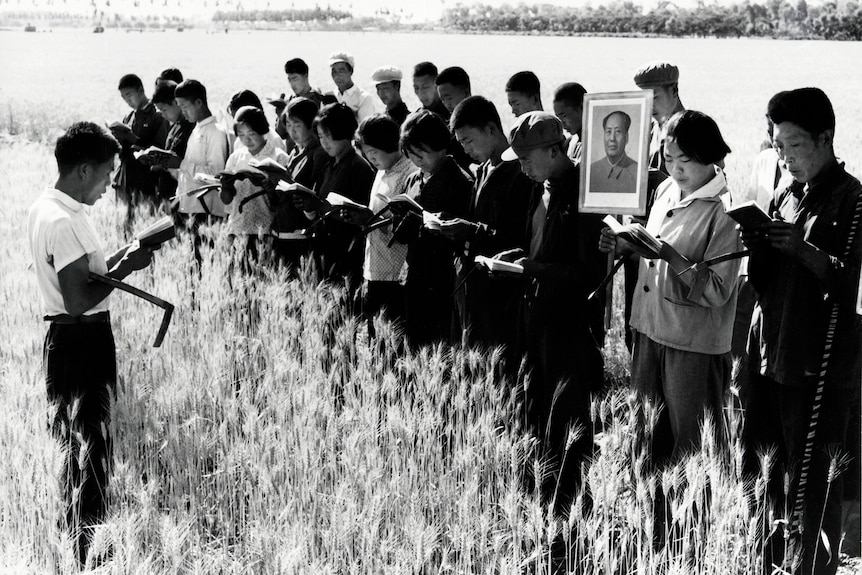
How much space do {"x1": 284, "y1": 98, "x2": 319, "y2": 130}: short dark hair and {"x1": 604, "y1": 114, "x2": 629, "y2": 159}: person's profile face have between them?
10.3ft

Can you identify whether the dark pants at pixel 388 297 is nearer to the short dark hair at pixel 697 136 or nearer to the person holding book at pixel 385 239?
the person holding book at pixel 385 239

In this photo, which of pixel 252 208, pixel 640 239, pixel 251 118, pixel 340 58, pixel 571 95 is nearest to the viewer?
→ pixel 640 239

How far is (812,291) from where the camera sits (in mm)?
3010

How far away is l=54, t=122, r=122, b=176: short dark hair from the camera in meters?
3.44

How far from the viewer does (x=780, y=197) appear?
3.21 metres

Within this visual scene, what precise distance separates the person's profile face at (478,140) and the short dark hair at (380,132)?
2.51 feet

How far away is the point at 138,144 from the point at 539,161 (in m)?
6.49

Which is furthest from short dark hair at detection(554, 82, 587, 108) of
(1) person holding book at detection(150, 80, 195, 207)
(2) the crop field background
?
(1) person holding book at detection(150, 80, 195, 207)

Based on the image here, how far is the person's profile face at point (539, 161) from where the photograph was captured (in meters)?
3.66

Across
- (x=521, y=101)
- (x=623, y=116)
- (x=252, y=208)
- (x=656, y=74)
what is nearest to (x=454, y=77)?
(x=521, y=101)

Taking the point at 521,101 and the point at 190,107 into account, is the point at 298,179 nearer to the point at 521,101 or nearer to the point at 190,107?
the point at 521,101

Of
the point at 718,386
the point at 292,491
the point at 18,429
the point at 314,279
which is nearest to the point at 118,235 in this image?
the point at 314,279

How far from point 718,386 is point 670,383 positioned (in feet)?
0.62

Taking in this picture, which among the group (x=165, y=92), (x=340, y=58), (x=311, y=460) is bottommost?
(x=311, y=460)
